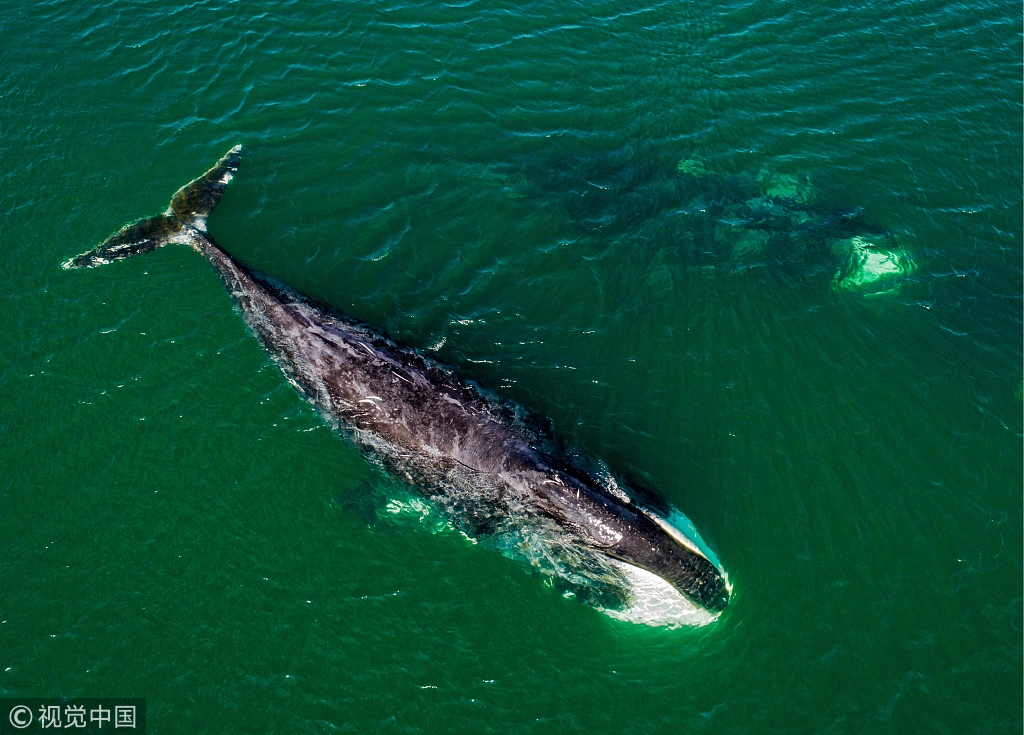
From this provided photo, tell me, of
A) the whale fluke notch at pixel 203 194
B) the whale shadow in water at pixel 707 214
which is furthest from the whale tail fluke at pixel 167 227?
the whale shadow in water at pixel 707 214

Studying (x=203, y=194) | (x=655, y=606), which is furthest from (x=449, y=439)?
(x=203, y=194)

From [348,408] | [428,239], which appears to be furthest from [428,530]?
[428,239]

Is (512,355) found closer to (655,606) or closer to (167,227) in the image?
(655,606)

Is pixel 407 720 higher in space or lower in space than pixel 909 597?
lower

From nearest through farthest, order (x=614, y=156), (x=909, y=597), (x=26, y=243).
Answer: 1. (x=909, y=597)
2. (x=26, y=243)
3. (x=614, y=156)

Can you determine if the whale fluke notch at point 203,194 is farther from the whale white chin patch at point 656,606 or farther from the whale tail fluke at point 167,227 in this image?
the whale white chin patch at point 656,606

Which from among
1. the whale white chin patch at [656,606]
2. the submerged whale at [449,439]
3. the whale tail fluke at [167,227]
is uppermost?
the whale tail fluke at [167,227]

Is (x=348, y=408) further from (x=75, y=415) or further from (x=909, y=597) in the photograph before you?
(x=909, y=597)
